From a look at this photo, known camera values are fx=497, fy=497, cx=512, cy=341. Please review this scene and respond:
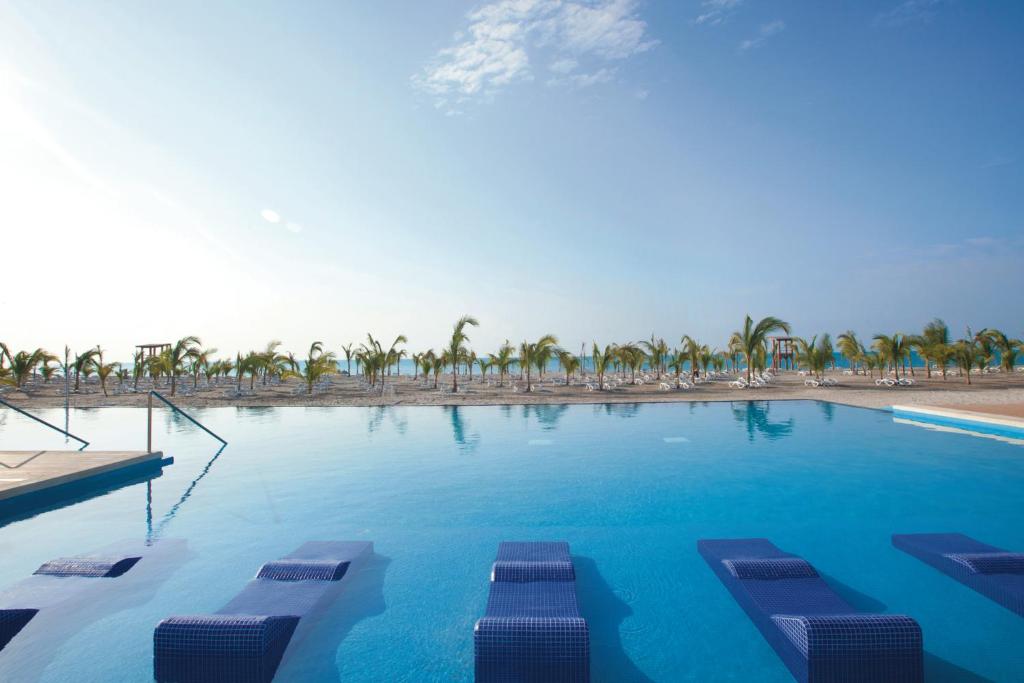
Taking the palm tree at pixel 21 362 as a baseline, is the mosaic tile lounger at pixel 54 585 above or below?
below

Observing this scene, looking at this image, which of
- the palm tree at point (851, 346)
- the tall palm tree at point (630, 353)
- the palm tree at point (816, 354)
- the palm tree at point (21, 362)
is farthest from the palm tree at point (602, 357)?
the palm tree at point (21, 362)

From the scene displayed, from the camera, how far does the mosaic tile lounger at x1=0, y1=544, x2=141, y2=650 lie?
4.28m

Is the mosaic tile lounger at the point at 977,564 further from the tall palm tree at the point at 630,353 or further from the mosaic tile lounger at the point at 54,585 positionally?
the tall palm tree at the point at 630,353

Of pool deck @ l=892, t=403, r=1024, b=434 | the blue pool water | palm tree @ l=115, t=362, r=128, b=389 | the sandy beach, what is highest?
palm tree @ l=115, t=362, r=128, b=389

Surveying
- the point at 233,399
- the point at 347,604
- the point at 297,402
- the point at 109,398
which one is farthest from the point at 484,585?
the point at 109,398

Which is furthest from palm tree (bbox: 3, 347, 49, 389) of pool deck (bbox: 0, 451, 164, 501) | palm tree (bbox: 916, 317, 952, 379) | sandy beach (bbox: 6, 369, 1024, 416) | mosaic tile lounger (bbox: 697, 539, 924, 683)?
palm tree (bbox: 916, 317, 952, 379)

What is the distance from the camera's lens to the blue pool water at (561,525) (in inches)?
160

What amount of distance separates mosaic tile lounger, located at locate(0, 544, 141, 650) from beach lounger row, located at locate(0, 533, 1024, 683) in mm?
11

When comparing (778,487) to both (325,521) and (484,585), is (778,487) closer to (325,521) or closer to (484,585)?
(484,585)

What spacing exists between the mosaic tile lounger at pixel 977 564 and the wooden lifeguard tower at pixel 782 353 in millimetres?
38226

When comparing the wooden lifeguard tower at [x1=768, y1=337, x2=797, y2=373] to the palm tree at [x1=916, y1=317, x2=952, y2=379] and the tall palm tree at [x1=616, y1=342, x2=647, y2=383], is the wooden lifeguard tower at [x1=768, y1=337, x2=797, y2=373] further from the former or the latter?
the tall palm tree at [x1=616, y1=342, x2=647, y2=383]

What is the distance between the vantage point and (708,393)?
74.3 feet

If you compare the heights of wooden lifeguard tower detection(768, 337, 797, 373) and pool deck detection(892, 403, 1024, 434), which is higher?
wooden lifeguard tower detection(768, 337, 797, 373)

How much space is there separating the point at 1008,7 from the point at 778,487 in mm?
17643
